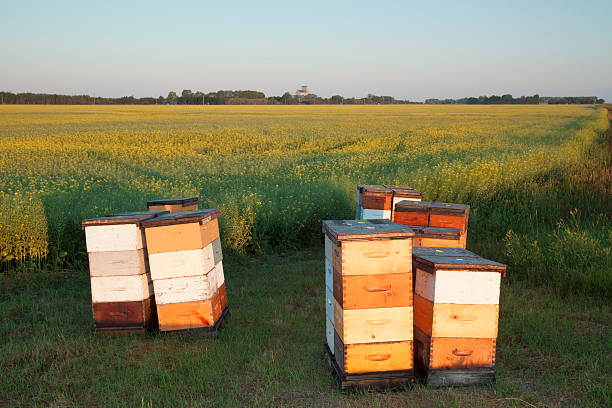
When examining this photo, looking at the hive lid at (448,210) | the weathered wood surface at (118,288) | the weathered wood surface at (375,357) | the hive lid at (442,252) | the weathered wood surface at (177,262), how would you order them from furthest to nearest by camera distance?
the hive lid at (448,210)
the weathered wood surface at (118,288)
the weathered wood surface at (177,262)
the hive lid at (442,252)
the weathered wood surface at (375,357)

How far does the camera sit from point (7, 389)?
4094 millimetres

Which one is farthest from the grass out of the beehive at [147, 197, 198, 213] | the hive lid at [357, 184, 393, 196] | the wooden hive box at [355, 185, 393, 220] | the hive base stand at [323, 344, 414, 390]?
the hive lid at [357, 184, 393, 196]

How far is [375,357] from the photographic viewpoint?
3.99 metres

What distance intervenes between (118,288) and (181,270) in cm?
81

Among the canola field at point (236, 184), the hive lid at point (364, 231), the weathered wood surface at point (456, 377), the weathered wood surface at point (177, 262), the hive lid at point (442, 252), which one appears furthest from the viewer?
the canola field at point (236, 184)

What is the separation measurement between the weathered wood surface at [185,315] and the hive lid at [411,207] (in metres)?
3.18

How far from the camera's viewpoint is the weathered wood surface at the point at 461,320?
3.99 meters

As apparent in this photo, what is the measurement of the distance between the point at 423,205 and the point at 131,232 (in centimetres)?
403

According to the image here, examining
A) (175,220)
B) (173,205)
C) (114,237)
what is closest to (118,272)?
(114,237)

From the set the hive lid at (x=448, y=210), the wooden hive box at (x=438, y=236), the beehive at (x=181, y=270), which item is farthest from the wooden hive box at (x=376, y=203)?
the beehive at (x=181, y=270)

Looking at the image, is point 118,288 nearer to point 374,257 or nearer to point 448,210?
point 374,257

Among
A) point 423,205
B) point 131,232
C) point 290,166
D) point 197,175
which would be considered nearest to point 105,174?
point 197,175

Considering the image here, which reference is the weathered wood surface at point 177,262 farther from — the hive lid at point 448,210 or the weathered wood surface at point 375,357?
the hive lid at point 448,210

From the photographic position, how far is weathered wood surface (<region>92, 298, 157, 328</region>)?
5.11 meters
